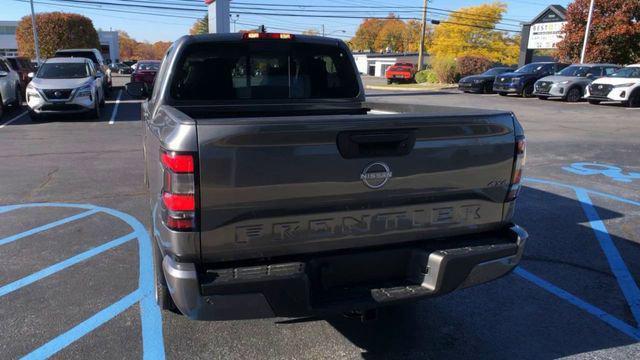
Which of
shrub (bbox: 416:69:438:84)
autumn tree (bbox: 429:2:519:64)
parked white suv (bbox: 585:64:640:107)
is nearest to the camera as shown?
parked white suv (bbox: 585:64:640:107)

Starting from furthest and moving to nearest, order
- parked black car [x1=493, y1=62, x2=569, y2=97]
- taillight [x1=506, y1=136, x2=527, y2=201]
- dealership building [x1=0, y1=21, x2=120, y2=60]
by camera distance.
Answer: dealership building [x1=0, y1=21, x2=120, y2=60] → parked black car [x1=493, y1=62, x2=569, y2=97] → taillight [x1=506, y1=136, x2=527, y2=201]

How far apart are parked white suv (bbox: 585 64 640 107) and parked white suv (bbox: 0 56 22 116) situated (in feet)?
69.4

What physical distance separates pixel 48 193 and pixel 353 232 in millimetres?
5785

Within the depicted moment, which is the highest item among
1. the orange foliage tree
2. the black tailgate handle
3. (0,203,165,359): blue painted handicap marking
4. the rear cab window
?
the orange foliage tree

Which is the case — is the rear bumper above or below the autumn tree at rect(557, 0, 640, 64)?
below

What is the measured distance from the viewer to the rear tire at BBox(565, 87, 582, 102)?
20719 mm

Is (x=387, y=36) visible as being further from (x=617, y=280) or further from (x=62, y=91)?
(x=617, y=280)

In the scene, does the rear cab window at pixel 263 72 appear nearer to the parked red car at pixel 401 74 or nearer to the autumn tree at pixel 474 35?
the parked red car at pixel 401 74

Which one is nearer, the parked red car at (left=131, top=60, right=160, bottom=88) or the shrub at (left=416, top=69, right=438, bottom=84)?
the parked red car at (left=131, top=60, right=160, bottom=88)

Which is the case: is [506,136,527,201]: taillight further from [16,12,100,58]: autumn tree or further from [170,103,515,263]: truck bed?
[16,12,100,58]: autumn tree

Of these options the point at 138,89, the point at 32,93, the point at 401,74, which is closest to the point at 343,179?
the point at 138,89

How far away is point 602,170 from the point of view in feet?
27.7

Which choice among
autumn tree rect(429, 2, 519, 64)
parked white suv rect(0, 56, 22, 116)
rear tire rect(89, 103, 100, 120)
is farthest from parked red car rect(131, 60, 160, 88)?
autumn tree rect(429, 2, 519, 64)

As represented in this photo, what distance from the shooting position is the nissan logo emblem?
2.52 m
